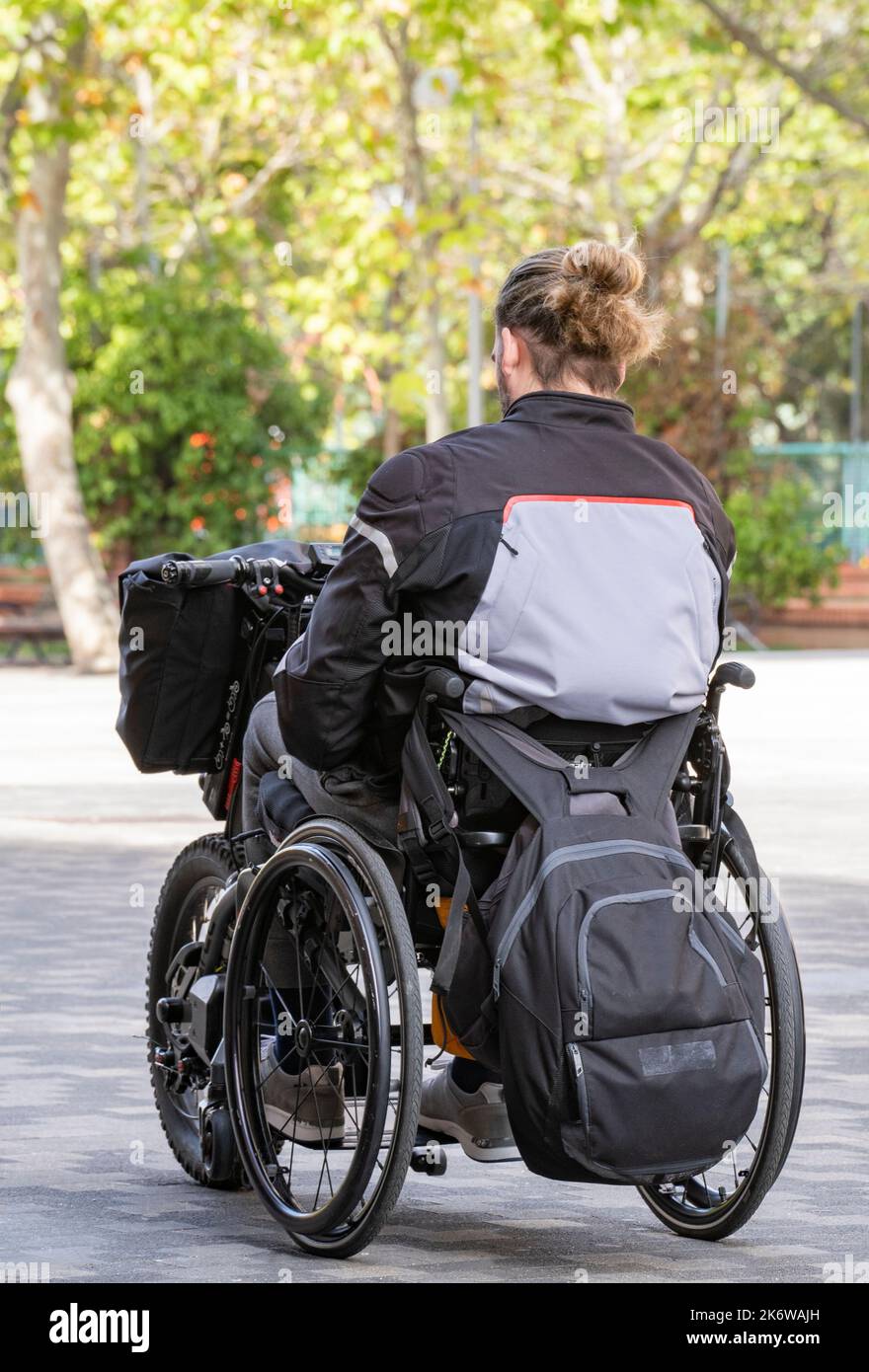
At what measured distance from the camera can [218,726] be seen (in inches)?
191

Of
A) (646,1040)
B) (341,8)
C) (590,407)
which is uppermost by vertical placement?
(341,8)

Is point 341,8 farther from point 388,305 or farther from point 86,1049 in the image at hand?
point 86,1049

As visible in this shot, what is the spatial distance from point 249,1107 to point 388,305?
29.7m

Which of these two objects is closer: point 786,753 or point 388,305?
point 786,753

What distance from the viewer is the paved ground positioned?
4.27 metres

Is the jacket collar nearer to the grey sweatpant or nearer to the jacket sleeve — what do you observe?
the jacket sleeve

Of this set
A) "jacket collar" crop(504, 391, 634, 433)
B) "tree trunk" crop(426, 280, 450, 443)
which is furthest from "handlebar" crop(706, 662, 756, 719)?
"tree trunk" crop(426, 280, 450, 443)

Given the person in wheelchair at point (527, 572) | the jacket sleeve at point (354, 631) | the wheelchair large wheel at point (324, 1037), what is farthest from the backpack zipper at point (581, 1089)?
the jacket sleeve at point (354, 631)

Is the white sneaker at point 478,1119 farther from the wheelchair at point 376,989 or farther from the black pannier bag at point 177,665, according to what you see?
the black pannier bag at point 177,665

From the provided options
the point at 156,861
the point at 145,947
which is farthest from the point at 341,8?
the point at 145,947

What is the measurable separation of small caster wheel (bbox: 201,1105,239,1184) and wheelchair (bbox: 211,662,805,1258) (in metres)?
0.01

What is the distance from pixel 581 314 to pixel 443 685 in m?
0.70

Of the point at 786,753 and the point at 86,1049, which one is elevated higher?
the point at 86,1049
